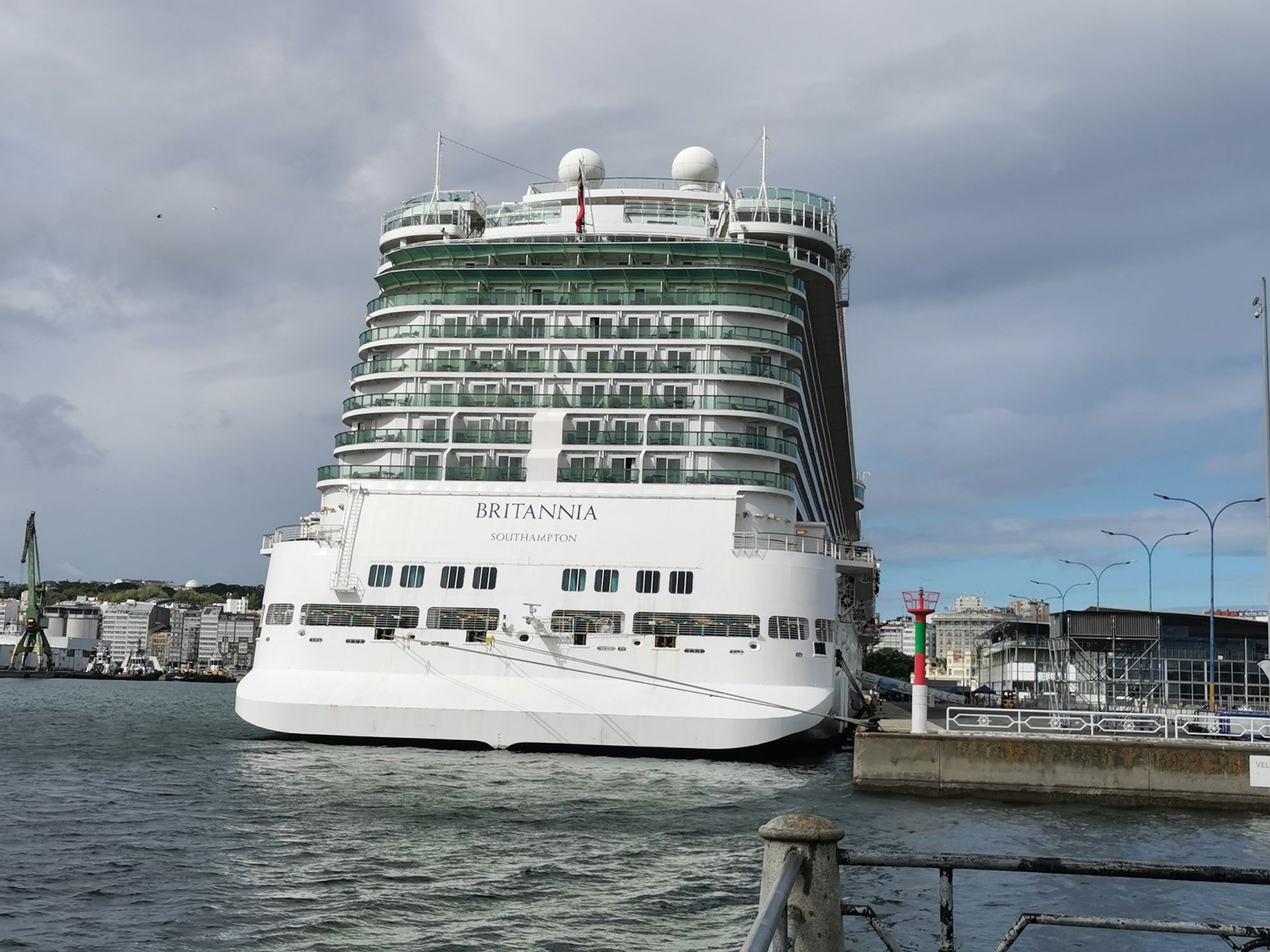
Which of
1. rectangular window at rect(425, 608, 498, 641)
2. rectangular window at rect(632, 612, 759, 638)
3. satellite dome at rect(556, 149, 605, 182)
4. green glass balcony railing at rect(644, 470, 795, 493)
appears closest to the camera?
rectangular window at rect(632, 612, 759, 638)

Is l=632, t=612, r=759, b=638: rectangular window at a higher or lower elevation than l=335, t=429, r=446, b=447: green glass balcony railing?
lower

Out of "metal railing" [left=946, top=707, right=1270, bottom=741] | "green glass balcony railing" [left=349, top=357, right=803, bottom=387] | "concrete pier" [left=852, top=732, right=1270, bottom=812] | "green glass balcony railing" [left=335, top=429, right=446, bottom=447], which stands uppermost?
"green glass balcony railing" [left=349, top=357, right=803, bottom=387]

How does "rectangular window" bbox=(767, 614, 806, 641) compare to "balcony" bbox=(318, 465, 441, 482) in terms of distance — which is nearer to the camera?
"rectangular window" bbox=(767, 614, 806, 641)

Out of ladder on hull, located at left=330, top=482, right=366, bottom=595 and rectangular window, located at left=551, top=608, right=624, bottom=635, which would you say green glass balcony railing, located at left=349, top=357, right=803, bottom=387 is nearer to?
ladder on hull, located at left=330, top=482, right=366, bottom=595

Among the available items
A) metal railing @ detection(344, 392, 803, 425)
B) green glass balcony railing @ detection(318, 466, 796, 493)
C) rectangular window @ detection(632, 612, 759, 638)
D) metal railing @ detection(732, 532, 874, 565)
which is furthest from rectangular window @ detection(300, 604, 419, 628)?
metal railing @ detection(732, 532, 874, 565)

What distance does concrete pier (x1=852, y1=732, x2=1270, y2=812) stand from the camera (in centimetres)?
2912

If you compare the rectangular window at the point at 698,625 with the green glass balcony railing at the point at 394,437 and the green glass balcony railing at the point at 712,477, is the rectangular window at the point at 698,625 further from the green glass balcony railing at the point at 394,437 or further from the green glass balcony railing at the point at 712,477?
the green glass balcony railing at the point at 394,437

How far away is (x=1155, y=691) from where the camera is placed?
7469cm

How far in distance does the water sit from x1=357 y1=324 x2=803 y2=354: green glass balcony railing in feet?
47.7

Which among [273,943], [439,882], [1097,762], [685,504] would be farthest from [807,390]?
[273,943]

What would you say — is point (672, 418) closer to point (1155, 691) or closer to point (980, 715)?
point (980, 715)

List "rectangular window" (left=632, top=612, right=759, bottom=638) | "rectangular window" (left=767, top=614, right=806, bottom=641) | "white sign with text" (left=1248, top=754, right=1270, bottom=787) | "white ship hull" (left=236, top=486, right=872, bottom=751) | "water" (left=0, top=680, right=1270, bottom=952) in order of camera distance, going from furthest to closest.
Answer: "rectangular window" (left=767, top=614, right=806, bottom=641) < "rectangular window" (left=632, top=612, right=759, bottom=638) < "white ship hull" (left=236, top=486, right=872, bottom=751) < "white sign with text" (left=1248, top=754, right=1270, bottom=787) < "water" (left=0, top=680, right=1270, bottom=952)

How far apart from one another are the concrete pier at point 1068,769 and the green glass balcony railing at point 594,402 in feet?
42.7

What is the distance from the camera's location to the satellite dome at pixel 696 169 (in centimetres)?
5278
